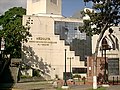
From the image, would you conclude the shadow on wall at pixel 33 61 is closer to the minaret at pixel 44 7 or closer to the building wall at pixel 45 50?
the building wall at pixel 45 50

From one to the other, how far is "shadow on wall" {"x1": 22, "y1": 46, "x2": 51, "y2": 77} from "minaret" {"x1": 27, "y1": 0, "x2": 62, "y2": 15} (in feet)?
43.2

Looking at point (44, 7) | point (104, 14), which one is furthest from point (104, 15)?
point (44, 7)

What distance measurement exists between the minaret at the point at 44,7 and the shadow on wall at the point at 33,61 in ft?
43.2

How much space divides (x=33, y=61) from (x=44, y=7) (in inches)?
611

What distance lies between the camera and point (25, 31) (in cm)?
6162

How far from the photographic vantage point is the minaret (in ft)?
248

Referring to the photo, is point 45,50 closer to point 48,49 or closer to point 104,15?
point 48,49

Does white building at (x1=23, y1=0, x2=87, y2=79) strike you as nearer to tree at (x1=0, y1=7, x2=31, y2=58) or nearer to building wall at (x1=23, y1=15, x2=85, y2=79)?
building wall at (x1=23, y1=15, x2=85, y2=79)

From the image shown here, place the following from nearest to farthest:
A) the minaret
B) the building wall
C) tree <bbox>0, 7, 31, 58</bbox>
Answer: tree <bbox>0, 7, 31, 58</bbox> → the building wall → the minaret

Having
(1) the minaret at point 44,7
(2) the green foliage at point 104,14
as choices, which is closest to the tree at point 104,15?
(2) the green foliage at point 104,14

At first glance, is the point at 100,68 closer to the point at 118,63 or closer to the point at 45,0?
the point at 118,63

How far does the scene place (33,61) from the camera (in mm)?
66438

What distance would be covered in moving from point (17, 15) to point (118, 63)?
27102 mm

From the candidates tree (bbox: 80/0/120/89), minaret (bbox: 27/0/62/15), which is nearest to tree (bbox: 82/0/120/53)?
tree (bbox: 80/0/120/89)
